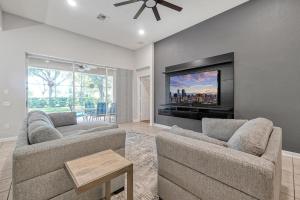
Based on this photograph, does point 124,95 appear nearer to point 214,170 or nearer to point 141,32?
point 141,32

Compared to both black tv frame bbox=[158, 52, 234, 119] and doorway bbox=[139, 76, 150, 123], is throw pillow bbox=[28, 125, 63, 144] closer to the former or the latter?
black tv frame bbox=[158, 52, 234, 119]

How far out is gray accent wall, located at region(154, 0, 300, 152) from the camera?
2781mm

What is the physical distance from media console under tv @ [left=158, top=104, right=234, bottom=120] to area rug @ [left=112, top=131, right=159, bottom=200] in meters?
1.36

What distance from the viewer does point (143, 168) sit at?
89.4 inches

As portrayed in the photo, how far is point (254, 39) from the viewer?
10.6 feet

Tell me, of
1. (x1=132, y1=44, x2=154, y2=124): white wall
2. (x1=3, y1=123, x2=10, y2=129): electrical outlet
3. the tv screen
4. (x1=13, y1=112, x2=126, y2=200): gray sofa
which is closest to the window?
(x1=3, y1=123, x2=10, y2=129): electrical outlet

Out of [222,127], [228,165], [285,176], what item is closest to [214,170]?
[228,165]

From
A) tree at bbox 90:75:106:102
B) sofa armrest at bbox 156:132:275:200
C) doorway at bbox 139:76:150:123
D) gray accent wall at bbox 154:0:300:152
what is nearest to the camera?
sofa armrest at bbox 156:132:275:200

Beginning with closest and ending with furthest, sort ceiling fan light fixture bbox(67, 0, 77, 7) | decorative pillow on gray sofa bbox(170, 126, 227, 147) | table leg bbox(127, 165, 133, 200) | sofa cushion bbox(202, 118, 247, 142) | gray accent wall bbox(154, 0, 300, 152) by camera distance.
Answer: table leg bbox(127, 165, 133, 200), decorative pillow on gray sofa bbox(170, 126, 227, 147), sofa cushion bbox(202, 118, 247, 142), gray accent wall bbox(154, 0, 300, 152), ceiling fan light fixture bbox(67, 0, 77, 7)

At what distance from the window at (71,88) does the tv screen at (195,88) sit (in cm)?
278

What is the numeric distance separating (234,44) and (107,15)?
3.30m

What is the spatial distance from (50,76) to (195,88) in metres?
4.65

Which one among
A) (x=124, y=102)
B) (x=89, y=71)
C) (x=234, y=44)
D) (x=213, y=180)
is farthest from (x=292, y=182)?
(x=89, y=71)

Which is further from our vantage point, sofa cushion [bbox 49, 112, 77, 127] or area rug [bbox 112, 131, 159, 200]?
sofa cushion [bbox 49, 112, 77, 127]
